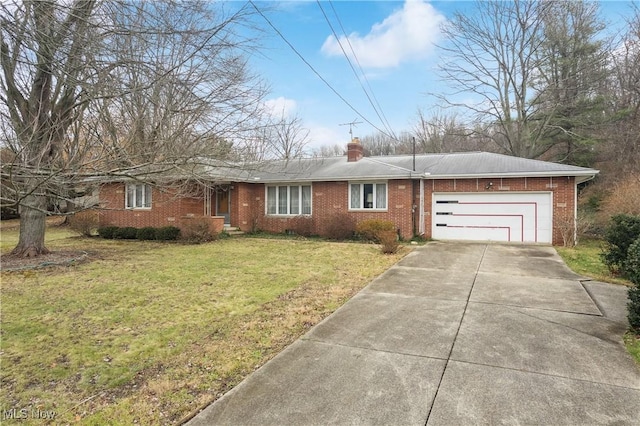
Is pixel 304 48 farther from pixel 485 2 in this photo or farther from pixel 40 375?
pixel 485 2

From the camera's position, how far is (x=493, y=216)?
45.2ft

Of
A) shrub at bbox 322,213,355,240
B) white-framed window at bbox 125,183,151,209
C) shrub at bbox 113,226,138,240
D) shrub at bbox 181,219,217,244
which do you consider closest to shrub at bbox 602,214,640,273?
shrub at bbox 322,213,355,240

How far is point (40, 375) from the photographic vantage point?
340cm

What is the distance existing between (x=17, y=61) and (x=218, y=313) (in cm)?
448

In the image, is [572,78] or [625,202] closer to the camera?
[625,202]

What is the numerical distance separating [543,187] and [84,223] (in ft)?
60.9

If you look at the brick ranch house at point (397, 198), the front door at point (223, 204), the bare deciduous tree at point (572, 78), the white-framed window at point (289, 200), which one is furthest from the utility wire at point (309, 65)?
the bare deciduous tree at point (572, 78)

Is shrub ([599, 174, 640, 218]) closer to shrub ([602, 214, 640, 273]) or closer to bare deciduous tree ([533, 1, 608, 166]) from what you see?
shrub ([602, 214, 640, 273])

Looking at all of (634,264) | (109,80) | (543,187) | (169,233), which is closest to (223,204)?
(169,233)

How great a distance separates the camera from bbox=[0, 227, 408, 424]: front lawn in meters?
3.05

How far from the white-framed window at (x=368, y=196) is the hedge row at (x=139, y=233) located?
729cm

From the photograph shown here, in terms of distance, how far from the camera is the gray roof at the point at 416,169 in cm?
1302

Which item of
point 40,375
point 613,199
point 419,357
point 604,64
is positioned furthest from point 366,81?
point 604,64

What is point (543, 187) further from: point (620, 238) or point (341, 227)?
point (341, 227)
